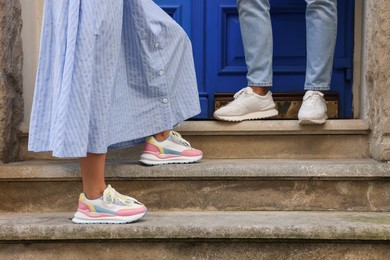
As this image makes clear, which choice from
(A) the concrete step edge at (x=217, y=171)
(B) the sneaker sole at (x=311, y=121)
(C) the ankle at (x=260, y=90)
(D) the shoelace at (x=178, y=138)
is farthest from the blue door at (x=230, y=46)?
(A) the concrete step edge at (x=217, y=171)

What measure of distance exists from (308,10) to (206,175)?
3.00 ft

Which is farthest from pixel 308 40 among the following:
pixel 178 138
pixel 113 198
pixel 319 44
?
pixel 113 198

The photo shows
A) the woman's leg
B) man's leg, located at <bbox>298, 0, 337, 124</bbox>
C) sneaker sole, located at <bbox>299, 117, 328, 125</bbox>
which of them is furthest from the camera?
man's leg, located at <bbox>298, 0, 337, 124</bbox>

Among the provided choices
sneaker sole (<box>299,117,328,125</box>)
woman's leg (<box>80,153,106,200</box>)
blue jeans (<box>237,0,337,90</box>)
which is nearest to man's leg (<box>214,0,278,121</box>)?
blue jeans (<box>237,0,337,90</box>)

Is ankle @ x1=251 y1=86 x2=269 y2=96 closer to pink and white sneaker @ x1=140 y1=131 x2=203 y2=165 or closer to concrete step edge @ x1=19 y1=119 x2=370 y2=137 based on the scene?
concrete step edge @ x1=19 y1=119 x2=370 y2=137

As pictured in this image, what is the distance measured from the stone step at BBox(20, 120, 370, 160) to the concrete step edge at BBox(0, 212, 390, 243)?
1.71ft

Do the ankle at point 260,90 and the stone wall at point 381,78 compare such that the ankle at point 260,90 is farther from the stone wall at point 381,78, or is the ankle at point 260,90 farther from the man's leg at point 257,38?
the stone wall at point 381,78

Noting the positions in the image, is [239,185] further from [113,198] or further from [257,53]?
[257,53]

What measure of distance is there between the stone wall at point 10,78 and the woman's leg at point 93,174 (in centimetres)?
56

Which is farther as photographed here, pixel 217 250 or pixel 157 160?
pixel 157 160

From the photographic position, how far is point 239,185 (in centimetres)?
245

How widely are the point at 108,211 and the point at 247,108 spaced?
35.2 inches

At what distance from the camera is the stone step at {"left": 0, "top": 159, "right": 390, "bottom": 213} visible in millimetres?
2422

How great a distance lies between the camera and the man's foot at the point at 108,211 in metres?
2.18
